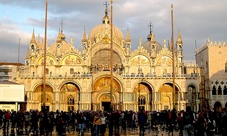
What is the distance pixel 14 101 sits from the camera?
53125 mm

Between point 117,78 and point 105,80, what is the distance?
7.76ft

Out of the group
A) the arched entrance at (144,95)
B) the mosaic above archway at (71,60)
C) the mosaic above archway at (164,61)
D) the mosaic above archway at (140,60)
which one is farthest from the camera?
the mosaic above archway at (164,61)

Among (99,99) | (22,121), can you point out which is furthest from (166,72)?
(22,121)

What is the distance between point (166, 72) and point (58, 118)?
41412 mm

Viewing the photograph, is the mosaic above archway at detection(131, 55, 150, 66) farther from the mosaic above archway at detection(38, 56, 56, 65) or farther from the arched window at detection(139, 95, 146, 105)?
the mosaic above archway at detection(38, 56, 56, 65)

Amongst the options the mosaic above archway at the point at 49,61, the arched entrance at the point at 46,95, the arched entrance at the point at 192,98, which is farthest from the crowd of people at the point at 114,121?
the mosaic above archway at the point at 49,61

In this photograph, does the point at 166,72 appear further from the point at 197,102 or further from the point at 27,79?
the point at 27,79

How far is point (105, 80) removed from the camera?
195 ft

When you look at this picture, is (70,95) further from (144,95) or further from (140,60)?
(140,60)

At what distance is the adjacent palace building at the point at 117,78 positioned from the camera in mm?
58781

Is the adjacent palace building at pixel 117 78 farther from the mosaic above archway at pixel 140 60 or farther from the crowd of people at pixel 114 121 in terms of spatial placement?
the crowd of people at pixel 114 121

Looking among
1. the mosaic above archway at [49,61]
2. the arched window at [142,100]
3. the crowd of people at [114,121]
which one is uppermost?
the mosaic above archway at [49,61]

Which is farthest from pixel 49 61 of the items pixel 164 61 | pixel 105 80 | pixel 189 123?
pixel 189 123

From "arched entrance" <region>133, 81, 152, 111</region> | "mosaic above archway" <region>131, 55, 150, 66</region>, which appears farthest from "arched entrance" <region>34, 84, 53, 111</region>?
"mosaic above archway" <region>131, 55, 150, 66</region>
